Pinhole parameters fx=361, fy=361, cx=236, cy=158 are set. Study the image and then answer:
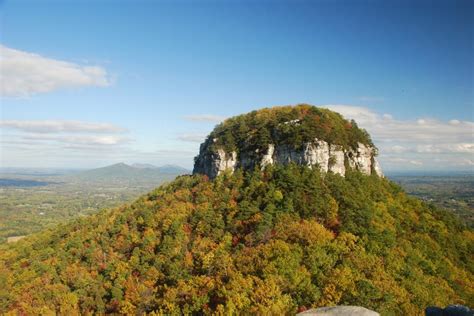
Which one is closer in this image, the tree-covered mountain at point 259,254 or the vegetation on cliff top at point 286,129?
the tree-covered mountain at point 259,254

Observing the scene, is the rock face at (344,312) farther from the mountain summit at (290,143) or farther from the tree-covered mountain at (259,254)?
the mountain summit at (290,143)

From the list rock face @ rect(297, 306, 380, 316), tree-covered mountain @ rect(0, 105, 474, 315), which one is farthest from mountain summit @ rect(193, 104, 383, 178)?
rock face @ rect(297, 306, 380, 316)

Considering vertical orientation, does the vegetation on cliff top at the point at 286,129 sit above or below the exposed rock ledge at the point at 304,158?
above

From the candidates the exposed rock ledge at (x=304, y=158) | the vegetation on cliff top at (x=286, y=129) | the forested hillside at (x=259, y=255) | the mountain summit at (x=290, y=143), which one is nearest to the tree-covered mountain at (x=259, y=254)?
the forested hillside at (x=259, y=255)

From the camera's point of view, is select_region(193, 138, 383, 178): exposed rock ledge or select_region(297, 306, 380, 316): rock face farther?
select_region(193, 138, 383, 178): exposed rock ledge

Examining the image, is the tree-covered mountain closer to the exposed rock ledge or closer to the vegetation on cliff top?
the exposed rock ledge

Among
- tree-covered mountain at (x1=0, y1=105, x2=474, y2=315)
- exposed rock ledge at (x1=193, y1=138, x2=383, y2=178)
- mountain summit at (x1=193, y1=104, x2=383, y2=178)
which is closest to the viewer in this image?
tree-covered mountain at (x1=0, y1=105, x2=474, y2=315)

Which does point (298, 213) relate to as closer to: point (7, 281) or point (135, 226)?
point (135, 226)

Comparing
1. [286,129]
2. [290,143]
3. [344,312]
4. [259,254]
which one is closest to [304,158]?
[290,143]
